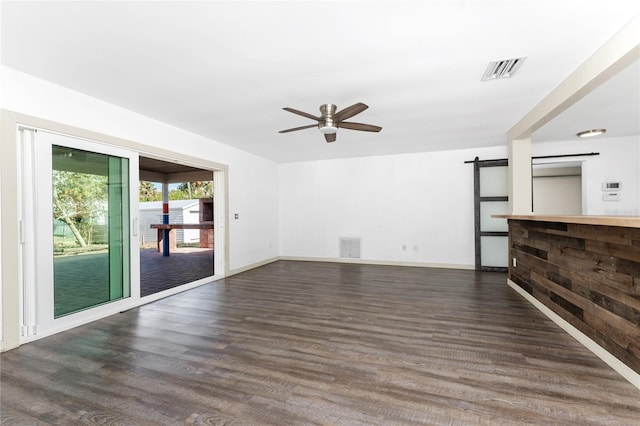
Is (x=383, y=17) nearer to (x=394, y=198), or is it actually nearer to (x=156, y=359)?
(x=156, y=359)

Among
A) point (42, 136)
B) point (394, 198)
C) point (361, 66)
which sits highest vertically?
point (361, 66)

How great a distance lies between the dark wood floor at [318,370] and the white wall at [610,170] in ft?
10.6

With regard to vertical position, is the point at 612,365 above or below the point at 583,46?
below

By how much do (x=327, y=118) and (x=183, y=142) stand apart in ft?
8.14

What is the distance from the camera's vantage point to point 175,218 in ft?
39.4

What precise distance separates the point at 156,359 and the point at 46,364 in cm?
84

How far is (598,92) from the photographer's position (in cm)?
Answer: 314

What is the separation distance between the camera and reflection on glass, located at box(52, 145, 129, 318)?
2.98 m

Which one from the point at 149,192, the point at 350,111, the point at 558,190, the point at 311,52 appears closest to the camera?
the point at 311,52

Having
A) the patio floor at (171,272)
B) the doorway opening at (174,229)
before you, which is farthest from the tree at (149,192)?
the patio floor at (171,272)

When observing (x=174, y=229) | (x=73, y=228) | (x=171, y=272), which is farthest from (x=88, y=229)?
(x=174, y=229)

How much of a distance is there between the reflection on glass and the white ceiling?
2.58ft

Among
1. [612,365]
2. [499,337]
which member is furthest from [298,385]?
[612,365]

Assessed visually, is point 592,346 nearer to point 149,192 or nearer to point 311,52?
point 311,52
